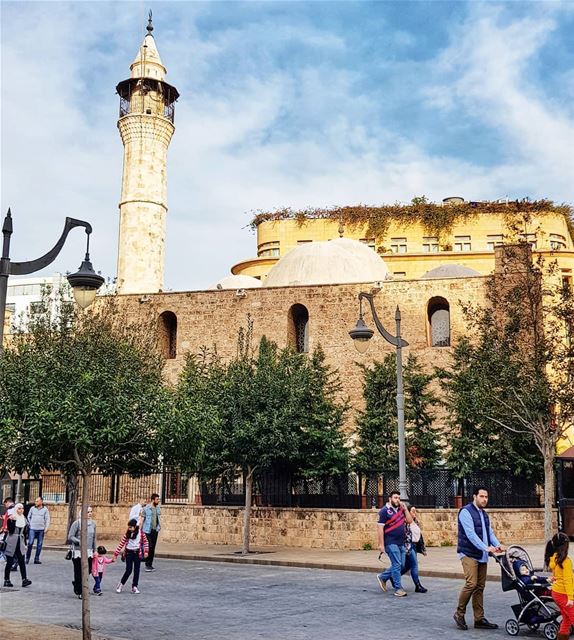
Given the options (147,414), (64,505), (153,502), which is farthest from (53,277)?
(147,414)

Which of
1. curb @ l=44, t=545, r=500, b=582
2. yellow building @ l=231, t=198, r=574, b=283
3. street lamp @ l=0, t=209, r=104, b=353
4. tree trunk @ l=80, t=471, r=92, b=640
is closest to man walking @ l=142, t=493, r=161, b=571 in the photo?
curb @ l=44, t=545, r=500, b=582

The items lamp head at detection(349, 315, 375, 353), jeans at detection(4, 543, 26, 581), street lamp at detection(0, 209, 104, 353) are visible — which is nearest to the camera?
street lamp at detection(0, 209, 104, 353)

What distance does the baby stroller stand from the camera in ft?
26.0

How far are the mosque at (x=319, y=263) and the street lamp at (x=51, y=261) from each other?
38.3 feet

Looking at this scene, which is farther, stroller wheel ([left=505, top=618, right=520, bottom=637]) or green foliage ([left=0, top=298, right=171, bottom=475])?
stroller wheel ([left=505, top=618, right=520, bottom=637])

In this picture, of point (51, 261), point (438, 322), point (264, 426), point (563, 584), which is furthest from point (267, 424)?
point (438, 322)

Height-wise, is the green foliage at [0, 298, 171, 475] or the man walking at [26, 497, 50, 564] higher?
the green foliage at [0, 298, 171, 475]

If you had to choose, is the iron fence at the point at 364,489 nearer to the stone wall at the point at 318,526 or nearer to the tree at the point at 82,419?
the stone wall at the point at 318,526

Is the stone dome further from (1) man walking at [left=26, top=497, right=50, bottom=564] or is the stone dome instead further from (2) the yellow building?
(1) man walking at [left=26, top=497, right=50, bottom=564]

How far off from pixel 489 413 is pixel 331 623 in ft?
29.7

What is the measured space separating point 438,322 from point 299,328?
5.32 meters

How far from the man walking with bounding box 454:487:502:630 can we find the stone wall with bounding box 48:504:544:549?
9.93 m

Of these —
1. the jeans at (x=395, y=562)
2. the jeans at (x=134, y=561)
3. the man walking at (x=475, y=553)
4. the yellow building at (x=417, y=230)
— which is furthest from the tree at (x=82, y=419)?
the yellow building at (x=417, y=230)

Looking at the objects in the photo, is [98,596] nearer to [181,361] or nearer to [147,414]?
[147,414]
